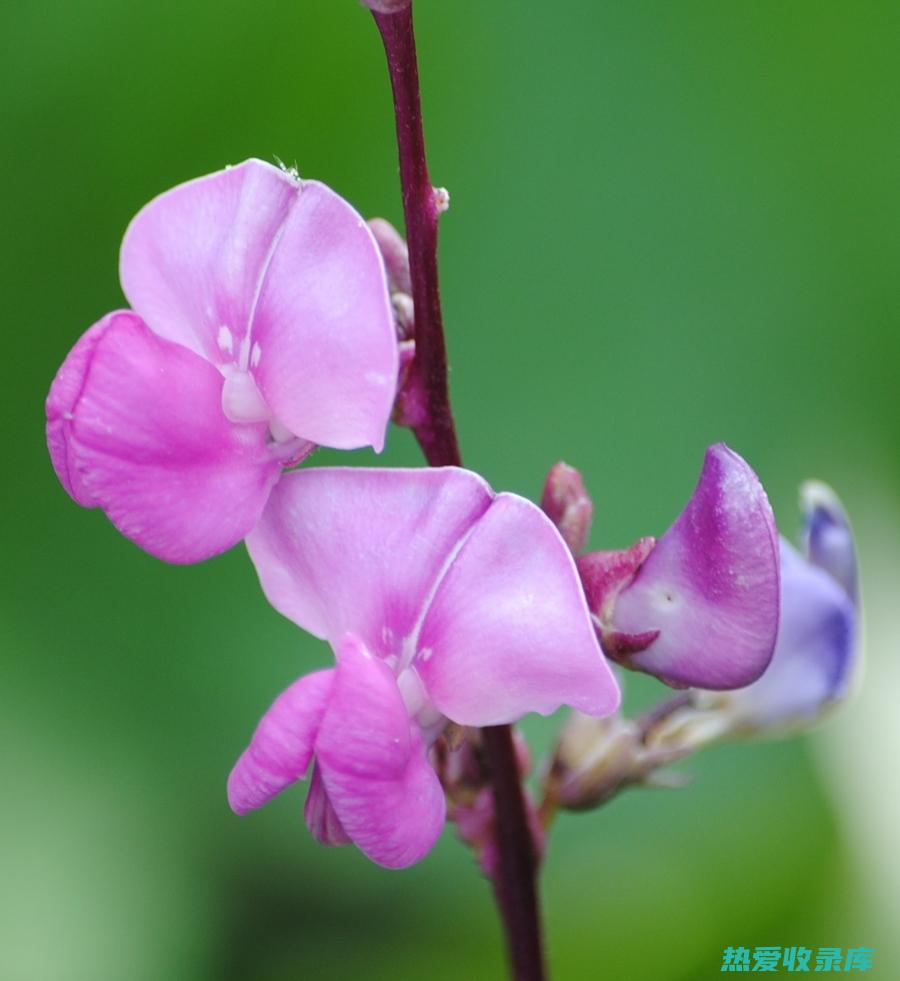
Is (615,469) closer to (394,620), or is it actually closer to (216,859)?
(216,859)

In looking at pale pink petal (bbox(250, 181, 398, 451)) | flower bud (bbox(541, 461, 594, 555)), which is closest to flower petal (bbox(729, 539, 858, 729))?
flower bud (bbox(541, 461, 594, 555))

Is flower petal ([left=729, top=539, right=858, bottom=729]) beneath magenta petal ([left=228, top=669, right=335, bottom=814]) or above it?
beneath

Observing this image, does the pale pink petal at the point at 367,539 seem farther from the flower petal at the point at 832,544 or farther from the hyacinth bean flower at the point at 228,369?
the flower petal at the point at 832,544

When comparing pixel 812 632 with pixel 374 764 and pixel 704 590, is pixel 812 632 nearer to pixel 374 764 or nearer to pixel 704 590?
pixel 704 590

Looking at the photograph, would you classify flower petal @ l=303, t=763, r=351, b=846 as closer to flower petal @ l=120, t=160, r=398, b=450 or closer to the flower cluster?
the flower cluster

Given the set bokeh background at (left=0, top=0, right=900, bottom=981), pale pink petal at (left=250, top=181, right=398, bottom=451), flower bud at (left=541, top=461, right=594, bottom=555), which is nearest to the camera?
pale pink petal at (left=250, top=181, right=398, bottom=451)

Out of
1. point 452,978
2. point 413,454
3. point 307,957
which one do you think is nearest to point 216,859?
point 307,957

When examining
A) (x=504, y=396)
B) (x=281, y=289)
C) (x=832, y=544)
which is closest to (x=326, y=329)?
(x=281, y=289)
